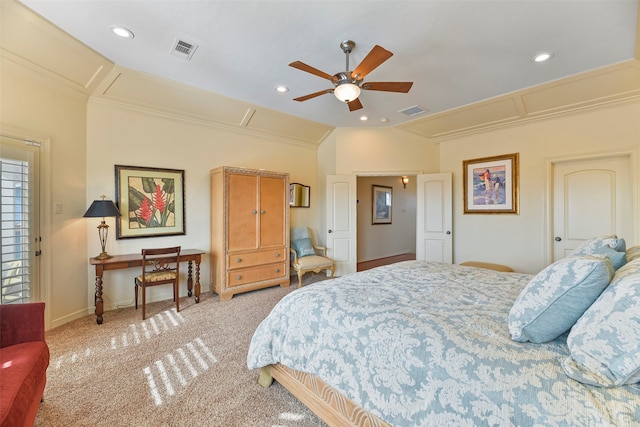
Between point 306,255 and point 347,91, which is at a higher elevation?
point 347,91

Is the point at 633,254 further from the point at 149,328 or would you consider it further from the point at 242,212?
the point at 149,328

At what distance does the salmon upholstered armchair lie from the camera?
432 centimetres

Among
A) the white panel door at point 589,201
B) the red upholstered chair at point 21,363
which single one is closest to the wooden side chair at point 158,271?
the red upholstered chair at point 21,363

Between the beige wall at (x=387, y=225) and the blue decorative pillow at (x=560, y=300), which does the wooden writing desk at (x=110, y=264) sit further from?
the beige wall at (x=387, y=225)

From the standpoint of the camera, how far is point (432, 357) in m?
1.12

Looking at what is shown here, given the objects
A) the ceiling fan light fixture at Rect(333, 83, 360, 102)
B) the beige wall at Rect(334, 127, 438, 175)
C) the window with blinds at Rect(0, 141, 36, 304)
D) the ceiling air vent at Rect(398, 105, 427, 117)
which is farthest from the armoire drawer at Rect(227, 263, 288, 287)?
the ceiling air vent at Rect(398, 105, 427, 117)

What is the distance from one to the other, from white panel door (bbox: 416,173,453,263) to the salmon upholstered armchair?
177 cm

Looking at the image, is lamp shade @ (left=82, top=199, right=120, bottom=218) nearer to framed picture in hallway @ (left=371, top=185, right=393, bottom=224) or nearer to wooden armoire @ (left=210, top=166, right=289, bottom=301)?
wooden armoire @ (left=210, top=166, right=289, bottom=301)

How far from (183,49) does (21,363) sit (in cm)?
267

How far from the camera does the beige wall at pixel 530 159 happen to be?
3.30 m

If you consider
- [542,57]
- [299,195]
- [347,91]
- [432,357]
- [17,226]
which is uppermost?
[542,57]

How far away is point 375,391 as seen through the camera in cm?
124

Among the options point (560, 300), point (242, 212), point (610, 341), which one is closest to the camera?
point (610, 341)

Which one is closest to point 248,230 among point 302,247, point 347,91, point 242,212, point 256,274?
point 242,212
